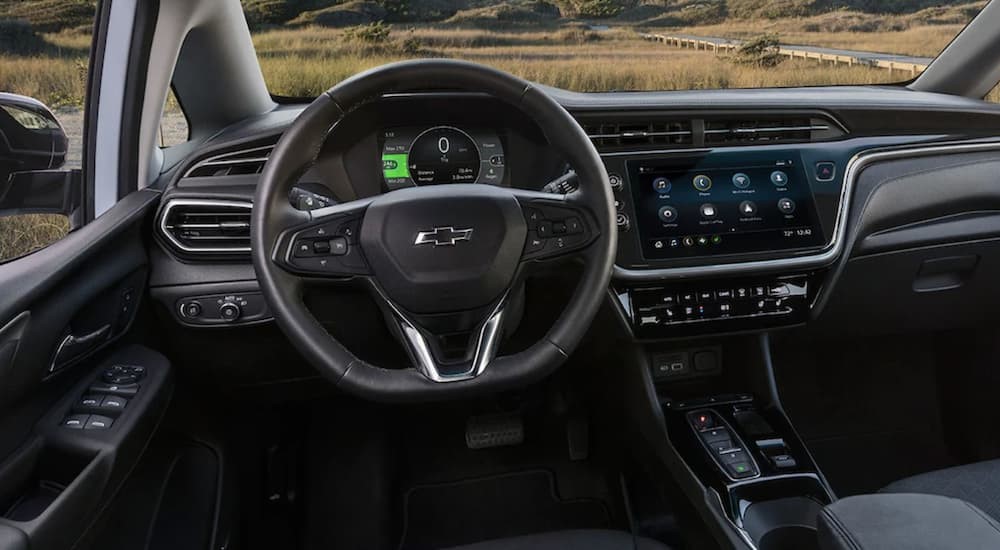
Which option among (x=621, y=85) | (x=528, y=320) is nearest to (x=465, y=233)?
(x=528, y=320)

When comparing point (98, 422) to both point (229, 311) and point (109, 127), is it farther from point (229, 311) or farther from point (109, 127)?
point (109, 127)

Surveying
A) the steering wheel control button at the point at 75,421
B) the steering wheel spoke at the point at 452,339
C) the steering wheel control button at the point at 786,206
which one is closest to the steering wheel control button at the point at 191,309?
the steering wheel control button at the point at 75,421

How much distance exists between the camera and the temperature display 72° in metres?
1.91

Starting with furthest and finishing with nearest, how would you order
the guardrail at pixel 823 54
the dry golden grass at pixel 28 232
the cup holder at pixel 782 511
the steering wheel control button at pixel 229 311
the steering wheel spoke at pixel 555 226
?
the guardrail at pixel 823 54, the steering wheel control button at pixel 229 311, the cup holder at pixel 782 511, the dry golden grass at pixel 28 232, the steering wheel spoke at pixel 555 226

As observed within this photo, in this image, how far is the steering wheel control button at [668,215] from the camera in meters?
2.01

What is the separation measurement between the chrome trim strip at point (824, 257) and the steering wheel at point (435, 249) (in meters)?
0.48

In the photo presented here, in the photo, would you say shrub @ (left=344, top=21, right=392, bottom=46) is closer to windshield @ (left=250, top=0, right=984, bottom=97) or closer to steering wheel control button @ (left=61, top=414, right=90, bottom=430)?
windshield @ (left=250, top=0, right=984, bottom=97)

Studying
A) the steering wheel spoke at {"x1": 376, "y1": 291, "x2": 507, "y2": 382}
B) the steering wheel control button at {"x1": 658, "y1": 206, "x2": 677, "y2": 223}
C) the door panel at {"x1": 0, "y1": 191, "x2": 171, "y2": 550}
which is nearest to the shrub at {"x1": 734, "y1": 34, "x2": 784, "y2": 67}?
the steering wheel control button at {"x1": 658, "y1": 206, "x2": 677, "y2": 223}

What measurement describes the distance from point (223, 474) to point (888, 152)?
79.3 inches

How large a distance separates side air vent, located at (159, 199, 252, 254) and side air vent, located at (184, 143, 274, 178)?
0.33 ft

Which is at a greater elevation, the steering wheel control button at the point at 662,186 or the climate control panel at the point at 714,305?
the steering wheel control button at the point at 662,186

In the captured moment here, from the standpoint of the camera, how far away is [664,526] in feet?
7.36

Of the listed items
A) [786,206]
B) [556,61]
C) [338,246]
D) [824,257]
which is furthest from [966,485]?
[556,61]

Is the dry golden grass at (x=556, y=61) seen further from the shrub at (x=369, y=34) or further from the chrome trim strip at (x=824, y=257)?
the chrome trim strip at (x=824, y=257)
